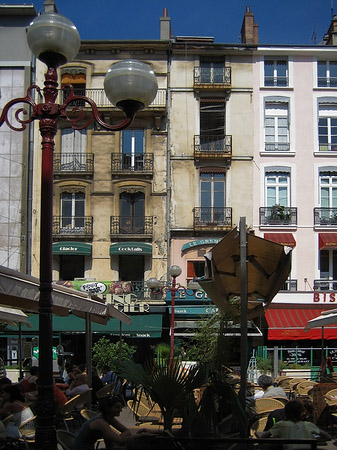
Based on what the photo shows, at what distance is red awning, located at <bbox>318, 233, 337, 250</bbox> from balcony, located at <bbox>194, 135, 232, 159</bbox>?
5.51 m

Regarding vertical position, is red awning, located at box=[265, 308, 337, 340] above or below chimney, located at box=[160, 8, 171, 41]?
below

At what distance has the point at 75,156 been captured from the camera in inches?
1130

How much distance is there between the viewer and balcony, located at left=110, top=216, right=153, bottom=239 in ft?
91.9

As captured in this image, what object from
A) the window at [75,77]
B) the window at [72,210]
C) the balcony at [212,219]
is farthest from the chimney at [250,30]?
the window at [72,210]

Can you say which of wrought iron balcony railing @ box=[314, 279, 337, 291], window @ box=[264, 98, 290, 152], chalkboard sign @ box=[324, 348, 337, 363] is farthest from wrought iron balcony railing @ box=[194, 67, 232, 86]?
chalkboard sign @ box=[324, 348, 337, 363]

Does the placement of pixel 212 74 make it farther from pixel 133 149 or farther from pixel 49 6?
pixel 49 6

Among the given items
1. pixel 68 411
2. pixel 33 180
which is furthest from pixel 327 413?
pixel 33 180

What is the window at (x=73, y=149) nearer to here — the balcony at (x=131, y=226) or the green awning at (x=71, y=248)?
the balcony at (x=131, y=226)

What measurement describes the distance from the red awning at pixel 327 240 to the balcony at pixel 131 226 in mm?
7594

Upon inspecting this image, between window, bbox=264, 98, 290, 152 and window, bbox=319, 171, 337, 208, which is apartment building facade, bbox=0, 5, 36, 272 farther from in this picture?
window, bbox=319, 171, 337, 208

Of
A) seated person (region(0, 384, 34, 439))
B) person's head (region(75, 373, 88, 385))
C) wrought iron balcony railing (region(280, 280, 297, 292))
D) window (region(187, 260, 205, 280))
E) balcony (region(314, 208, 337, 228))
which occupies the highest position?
balcony (region(314, 208, 337, 228))

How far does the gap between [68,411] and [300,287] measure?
66.6 feet

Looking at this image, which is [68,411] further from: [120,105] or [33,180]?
[33,180]

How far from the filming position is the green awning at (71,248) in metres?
27.6
